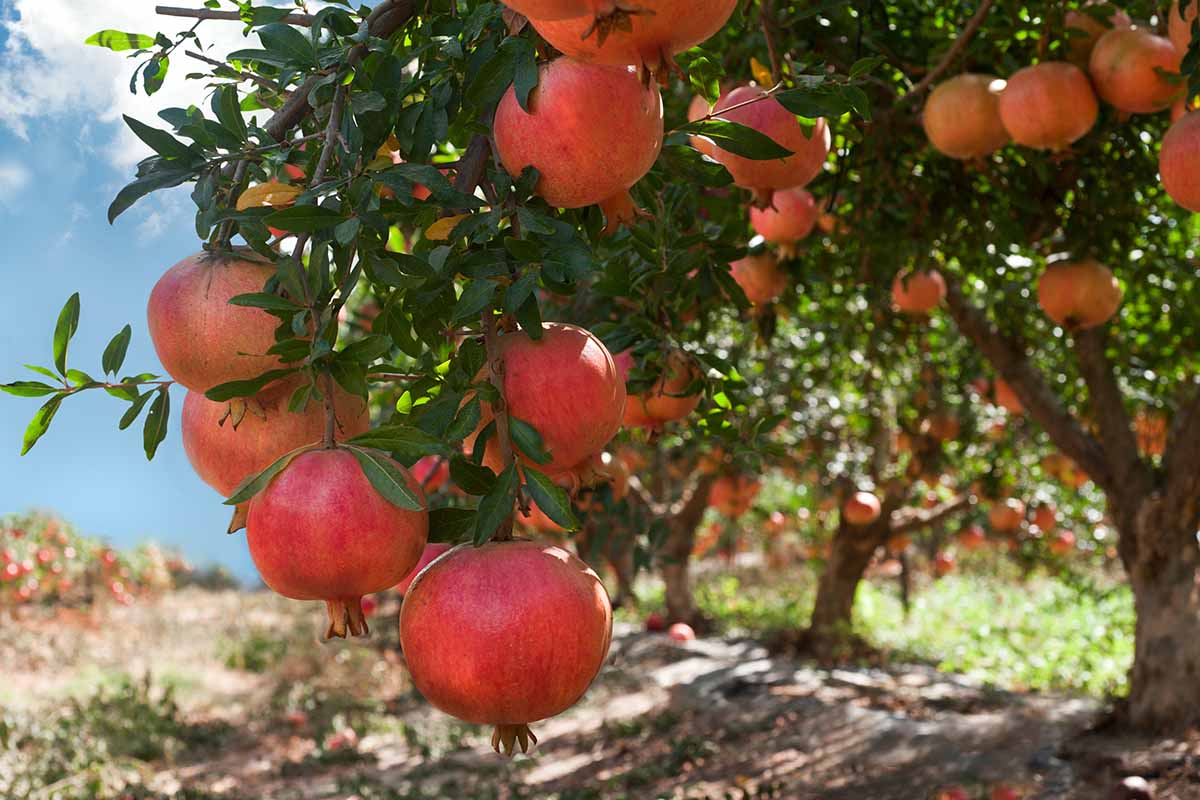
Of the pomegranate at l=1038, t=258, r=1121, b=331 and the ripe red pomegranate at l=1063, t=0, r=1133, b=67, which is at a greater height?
the ripe red pomegranate at l=1063, t=0, r=1133, b=67

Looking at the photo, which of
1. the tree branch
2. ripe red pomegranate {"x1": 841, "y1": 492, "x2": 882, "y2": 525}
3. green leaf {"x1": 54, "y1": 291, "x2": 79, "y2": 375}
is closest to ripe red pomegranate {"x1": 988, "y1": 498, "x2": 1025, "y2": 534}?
ripe red pomegranate {"x1": 841, "y1": 492, "x2": 882, "y2": 525}

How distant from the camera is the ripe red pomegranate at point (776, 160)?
67.2 inches

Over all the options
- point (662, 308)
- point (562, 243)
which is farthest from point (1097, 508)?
point (562, 243)

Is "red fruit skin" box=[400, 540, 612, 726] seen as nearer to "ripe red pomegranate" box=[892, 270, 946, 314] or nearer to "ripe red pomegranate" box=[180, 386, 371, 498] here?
"ripe red pomegranate" box=[180, 386, 371, 498]

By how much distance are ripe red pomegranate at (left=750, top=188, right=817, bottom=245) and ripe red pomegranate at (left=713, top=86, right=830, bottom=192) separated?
72 cm

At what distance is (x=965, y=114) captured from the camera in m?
2.65

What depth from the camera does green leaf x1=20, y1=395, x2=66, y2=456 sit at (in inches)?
47.9

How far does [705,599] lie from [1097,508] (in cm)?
569

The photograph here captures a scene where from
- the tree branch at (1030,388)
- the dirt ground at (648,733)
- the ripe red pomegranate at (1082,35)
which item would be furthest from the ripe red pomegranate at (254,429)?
the tree branch at (1030,388)

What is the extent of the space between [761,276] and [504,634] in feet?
7.18

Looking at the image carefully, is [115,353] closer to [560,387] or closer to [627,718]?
[560,387]

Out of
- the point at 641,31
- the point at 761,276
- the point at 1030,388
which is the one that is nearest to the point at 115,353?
the point at 641,31

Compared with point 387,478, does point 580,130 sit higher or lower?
higher

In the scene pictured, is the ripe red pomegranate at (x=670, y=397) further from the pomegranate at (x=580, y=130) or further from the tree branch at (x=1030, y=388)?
the tree branch at (x=1030, y=388)
